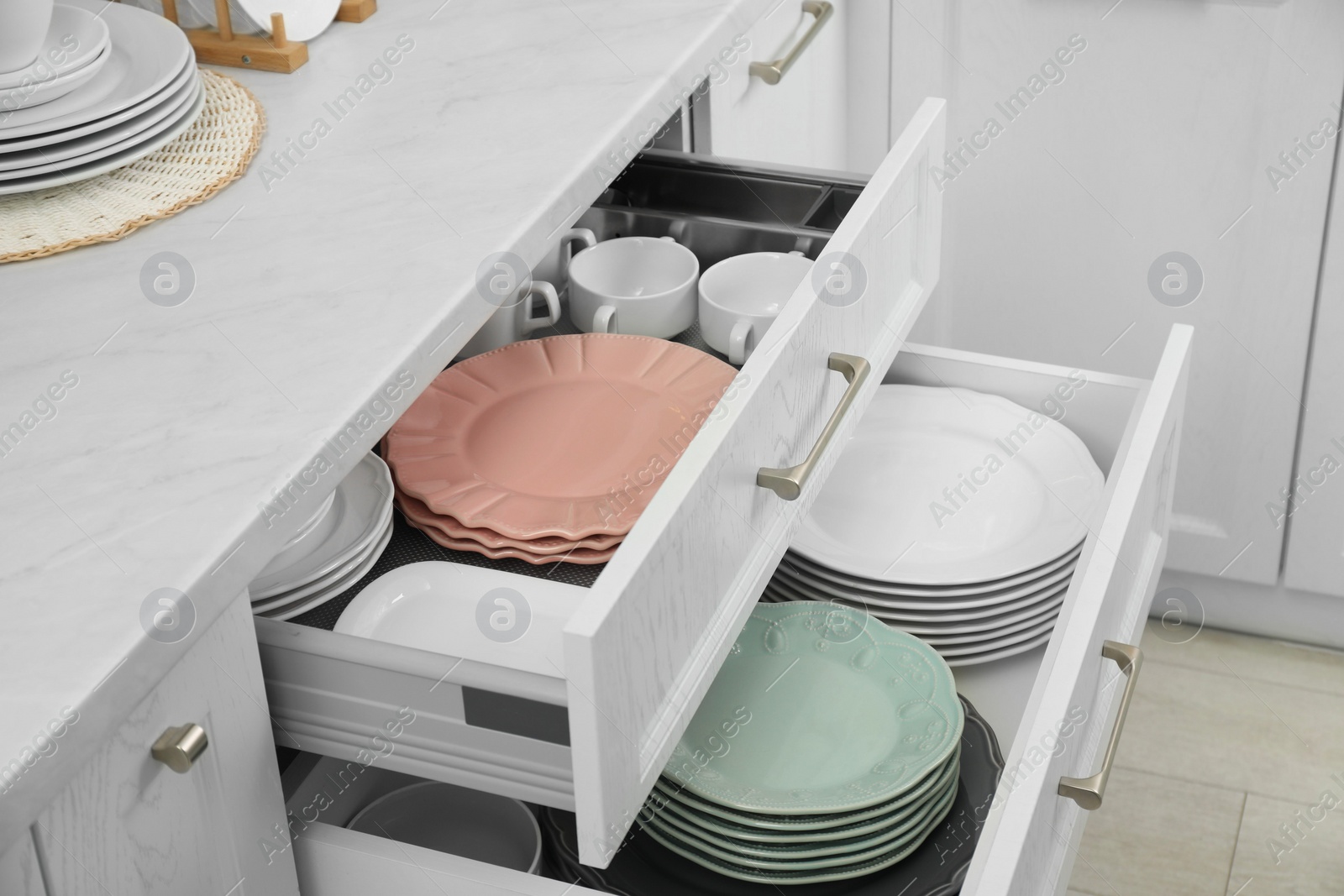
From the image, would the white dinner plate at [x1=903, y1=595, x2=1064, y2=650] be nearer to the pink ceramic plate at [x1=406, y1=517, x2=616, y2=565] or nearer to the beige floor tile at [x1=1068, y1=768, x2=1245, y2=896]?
the pink ceramic plate at [x1=406, y1=517, x2=616, y2=565]

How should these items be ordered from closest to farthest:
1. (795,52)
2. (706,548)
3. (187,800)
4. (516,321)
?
(187,800)
(706,548)
(516,321)
(795,52)

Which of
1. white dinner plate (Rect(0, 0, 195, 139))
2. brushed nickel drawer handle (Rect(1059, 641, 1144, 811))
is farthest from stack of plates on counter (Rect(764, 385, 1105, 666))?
white dinner plate (Rect(0, 0, 195, 139))

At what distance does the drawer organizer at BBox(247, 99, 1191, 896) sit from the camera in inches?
29.7

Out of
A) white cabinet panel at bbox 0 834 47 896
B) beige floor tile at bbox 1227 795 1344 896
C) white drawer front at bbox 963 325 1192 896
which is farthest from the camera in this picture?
beige floor tile at bbox 1227 795 1344 896

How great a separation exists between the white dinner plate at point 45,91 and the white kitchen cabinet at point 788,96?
56 centimetres

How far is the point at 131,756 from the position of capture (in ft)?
2.19

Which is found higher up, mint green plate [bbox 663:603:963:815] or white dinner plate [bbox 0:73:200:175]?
white dinner plate [bbox 0:73:200:175]

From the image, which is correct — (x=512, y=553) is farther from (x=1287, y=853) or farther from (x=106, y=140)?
(x=1287, y=853)

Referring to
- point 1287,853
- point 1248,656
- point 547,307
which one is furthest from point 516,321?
point 1248,656

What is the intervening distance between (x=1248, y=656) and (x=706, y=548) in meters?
1.30

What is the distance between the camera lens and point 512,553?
100 centimetres

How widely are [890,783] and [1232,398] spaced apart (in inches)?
39.6

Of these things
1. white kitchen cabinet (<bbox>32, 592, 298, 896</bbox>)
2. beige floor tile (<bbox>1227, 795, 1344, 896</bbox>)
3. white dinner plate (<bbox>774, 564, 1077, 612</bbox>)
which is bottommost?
beige floor tile (<bbox>1227, 795, 1344, 896</bbox>)

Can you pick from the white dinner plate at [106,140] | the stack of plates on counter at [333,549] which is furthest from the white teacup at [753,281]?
the white dinner plate at [106,140]
